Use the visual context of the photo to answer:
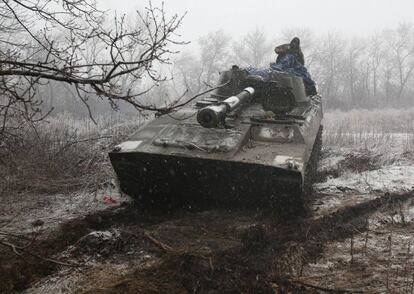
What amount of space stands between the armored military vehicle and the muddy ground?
0.28 meters

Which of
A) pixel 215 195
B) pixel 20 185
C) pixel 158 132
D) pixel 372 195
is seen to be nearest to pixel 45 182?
pixel 20 185

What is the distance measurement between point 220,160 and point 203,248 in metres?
1.16

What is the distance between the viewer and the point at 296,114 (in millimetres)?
7527

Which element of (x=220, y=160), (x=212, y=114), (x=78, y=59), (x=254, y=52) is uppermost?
(x=254, y=52)

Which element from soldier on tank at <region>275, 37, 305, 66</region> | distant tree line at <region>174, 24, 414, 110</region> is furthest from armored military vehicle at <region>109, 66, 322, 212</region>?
distant tree line at <region>174, 24, 414, 110</region>

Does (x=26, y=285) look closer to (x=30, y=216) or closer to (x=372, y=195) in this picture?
(x=30, y=216)

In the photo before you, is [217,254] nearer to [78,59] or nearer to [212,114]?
[212,114]

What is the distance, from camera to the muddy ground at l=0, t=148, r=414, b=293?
13.7ft

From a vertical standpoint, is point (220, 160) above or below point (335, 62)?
below

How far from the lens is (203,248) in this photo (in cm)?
507

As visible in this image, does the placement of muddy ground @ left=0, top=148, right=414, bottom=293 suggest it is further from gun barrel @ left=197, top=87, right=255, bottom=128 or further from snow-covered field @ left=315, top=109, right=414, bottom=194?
gun barrel @ left=197, top=87, right=255, bottom=128

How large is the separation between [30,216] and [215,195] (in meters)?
2.46

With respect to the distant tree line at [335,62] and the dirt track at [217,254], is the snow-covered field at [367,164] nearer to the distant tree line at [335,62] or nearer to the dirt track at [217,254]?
the dirt track at [217,254]

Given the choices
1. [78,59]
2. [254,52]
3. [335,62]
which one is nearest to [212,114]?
[78,59]
